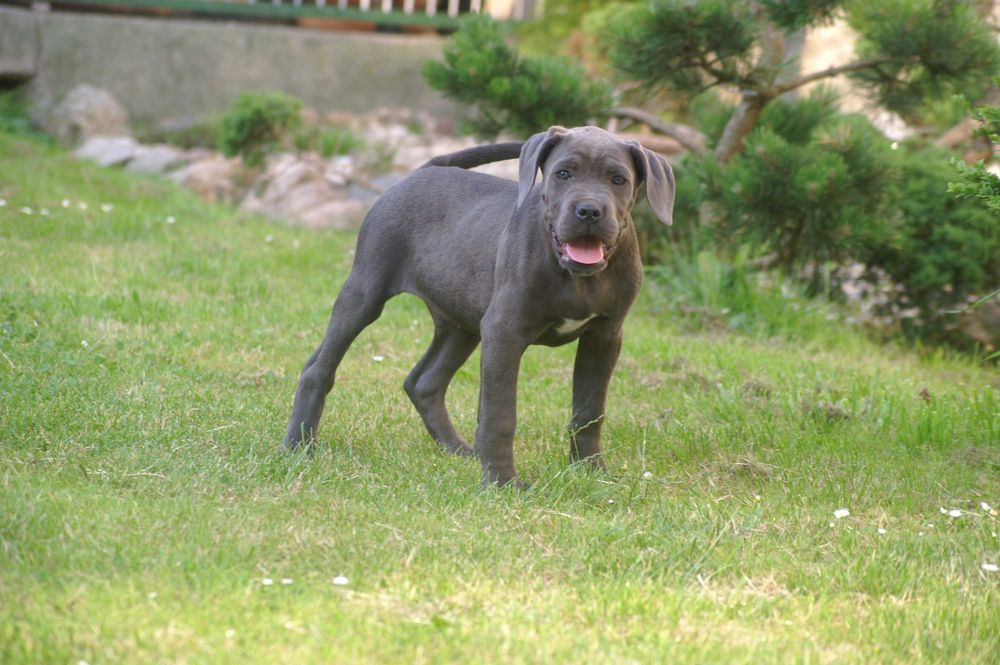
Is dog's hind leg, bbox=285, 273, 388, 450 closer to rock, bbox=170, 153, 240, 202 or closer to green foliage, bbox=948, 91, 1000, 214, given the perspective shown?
green foliage, bbox=948, 91, 1000, 214

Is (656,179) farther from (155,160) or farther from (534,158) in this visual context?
(155,160)

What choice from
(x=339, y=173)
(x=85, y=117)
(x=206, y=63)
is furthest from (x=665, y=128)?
(x=85, y=117)

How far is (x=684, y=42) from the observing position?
676 cm

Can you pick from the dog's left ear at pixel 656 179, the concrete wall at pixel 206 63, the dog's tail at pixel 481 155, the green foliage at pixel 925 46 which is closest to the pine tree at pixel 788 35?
the green foliage at pixel 925 46

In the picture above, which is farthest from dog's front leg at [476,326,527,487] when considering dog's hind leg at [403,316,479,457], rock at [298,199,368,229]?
rock at [298,199,368,229]

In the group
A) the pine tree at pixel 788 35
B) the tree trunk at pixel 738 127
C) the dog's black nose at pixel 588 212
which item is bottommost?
the tree trunk at pixel 738 127

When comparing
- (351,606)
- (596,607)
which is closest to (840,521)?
(596,607)

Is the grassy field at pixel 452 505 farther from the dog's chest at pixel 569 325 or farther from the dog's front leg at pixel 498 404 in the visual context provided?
the dog's chest at pixel 569 325

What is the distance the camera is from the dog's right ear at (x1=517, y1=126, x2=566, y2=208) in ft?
13.1

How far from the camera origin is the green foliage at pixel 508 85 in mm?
7207

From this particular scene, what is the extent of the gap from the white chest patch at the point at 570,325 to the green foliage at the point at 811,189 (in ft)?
9.50

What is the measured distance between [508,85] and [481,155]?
2443 millimetres

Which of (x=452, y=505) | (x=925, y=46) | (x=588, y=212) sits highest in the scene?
(x=925, y=46)

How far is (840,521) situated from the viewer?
4094mm
